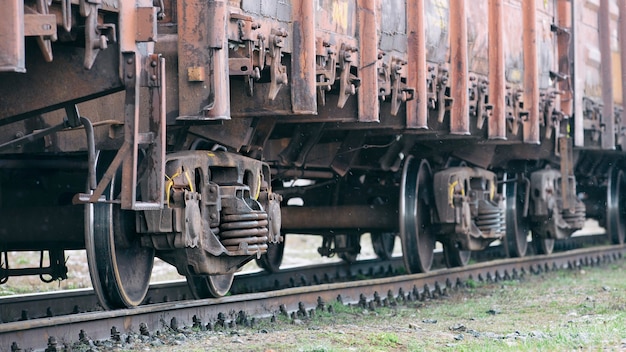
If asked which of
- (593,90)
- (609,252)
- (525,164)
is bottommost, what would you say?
(609,252)

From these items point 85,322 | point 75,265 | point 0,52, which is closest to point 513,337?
point 85,322

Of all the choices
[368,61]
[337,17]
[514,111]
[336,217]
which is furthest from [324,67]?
[514,111]

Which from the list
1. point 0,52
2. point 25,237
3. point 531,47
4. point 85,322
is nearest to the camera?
point 0,52

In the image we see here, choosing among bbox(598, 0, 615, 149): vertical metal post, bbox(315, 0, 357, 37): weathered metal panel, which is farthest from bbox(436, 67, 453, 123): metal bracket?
bbox(598, 0, 615, 149): vertical metal post

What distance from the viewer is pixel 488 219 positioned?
39.2ft

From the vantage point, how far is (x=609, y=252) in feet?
51.0

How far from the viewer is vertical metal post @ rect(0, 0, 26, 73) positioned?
4.75 metres

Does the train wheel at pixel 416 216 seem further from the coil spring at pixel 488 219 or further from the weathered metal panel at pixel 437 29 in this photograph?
the weathered metal panel at pixel 437 29

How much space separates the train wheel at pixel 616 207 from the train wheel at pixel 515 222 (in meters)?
2.80

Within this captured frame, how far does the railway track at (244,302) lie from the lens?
6406 mm

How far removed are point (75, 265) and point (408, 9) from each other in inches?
260

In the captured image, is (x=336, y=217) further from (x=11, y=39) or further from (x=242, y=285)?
(x=11, y=39)

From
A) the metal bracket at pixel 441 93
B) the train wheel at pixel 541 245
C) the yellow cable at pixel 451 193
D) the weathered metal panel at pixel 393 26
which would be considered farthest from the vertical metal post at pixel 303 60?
the train wheel at pixel 541 245

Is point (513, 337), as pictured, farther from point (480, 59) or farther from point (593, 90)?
point (593, 90)
